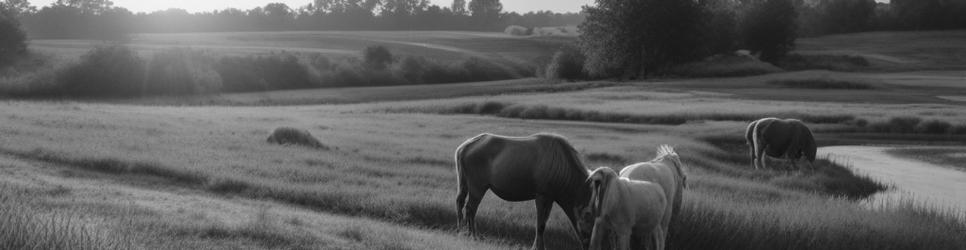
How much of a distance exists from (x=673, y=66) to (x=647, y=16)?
13.6 metres

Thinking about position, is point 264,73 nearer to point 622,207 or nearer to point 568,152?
point 568,152

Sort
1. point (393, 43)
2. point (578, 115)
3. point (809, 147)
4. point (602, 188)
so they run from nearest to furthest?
point (602, 188) → point (809, 147) → point (578, 115) → point (393, 43)

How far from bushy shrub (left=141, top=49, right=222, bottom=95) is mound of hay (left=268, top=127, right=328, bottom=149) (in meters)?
33.7

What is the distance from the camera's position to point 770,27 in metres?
94.2

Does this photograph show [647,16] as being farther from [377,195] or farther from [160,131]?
[377,195]

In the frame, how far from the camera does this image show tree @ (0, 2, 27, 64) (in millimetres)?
61844

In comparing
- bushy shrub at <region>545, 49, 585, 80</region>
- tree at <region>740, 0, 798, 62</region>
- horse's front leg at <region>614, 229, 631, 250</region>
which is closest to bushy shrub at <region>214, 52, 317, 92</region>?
bushy shrub at <region>545, 49, 585, 80</region>

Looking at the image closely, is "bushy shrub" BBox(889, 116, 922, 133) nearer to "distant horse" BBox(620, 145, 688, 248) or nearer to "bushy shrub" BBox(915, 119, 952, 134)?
"bushy shrub" BBox(915, 119, 952, 134)

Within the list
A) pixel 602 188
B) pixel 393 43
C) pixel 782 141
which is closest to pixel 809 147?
pixel 782 141

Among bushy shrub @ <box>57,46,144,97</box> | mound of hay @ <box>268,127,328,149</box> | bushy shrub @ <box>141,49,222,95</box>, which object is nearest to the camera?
mound of hay @ <box>268,127,328,149</box>

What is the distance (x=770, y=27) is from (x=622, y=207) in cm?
9034

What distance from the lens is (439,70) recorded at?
82.3 metres

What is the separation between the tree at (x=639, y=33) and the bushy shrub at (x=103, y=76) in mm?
38000

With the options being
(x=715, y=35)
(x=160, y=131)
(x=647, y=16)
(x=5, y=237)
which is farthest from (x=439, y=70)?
(x=5, y=237)
